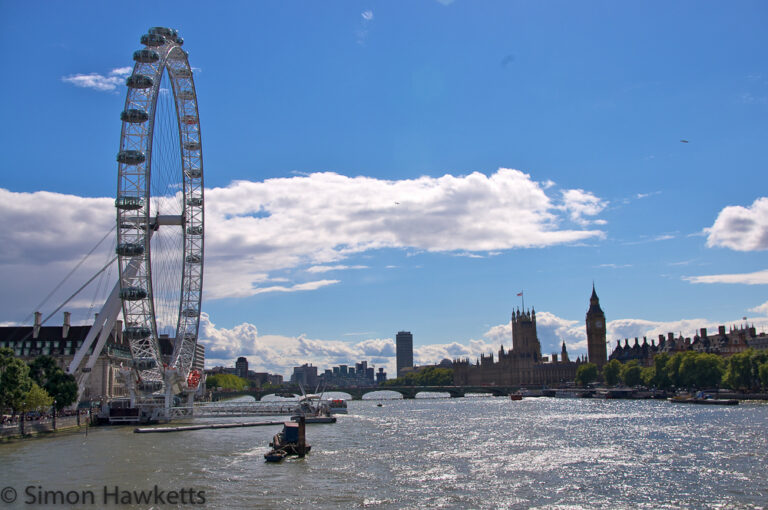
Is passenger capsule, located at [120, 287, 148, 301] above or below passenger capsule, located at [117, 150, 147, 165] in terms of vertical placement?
below

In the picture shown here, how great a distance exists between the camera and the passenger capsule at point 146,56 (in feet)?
314

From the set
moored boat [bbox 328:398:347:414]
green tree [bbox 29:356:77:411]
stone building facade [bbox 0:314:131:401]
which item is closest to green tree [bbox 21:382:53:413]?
green tree [bbox 29:356:77:411]

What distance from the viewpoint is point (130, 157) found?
3772 inches

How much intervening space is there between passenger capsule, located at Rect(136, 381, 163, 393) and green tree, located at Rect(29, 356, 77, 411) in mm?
8564

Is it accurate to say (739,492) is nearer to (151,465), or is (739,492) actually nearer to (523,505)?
(523,505)

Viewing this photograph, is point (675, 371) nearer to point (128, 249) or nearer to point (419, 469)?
point (128, 249)

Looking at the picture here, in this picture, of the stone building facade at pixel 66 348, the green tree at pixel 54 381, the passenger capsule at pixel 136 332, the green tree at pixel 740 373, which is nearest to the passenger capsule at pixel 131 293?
the passenger capsule at pixel 136 332

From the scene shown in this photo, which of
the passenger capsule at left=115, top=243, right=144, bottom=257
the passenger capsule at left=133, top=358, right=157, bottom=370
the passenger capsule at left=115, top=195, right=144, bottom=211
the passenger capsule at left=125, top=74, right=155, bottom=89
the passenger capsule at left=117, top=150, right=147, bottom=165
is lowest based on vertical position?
the passenger capsule at left=133, top=358, right=157, bottom=370

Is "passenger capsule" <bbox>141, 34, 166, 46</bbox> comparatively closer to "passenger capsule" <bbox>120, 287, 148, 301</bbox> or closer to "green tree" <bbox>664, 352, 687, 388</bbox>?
"passenger capsule" <bbox>120, 287, 148, 301</bbox>

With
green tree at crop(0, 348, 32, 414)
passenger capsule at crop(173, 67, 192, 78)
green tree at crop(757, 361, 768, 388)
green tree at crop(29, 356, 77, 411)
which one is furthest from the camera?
green tree at crop(757, 361, 768, 388)

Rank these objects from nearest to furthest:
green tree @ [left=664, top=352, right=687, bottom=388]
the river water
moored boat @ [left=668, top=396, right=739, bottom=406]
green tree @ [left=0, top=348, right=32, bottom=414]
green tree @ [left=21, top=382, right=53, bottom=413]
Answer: the river water → green tree @ [left=0, top=348, right=32, bottom=414] → green tree @ [left=21, top=382, right=53, bottom=413] → moored boat @ [left=668, top=396, right=739, bottom=406] → green tree @ [left=664, top=352, right=687, bottom=388]

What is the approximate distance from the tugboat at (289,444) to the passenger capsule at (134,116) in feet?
167

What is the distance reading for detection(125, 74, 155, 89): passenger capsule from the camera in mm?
95750

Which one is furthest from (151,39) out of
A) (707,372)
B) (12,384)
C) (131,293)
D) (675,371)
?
(675,371)
